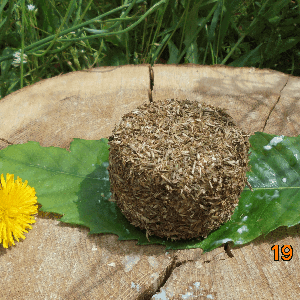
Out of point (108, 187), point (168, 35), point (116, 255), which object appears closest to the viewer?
point (116, 255)

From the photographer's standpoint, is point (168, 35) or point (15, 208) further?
point (168, 35)

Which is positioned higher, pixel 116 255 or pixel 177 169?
pixel 177 169

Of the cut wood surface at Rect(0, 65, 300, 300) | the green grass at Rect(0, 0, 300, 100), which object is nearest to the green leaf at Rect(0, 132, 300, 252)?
the cut wood surface at Rect(0, 65, 300, 300)

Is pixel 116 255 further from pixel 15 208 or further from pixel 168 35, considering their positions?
pixel 168 35

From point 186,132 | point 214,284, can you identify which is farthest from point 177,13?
point 214,284

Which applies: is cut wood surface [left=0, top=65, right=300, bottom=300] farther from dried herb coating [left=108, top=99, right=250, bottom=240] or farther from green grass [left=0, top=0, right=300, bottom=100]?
green grass [left=0, top=0, right=300, bottom=100]

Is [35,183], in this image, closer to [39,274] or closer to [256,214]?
[39,274]

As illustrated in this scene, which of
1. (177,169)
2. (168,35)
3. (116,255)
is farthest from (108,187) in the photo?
→ (168,35)
